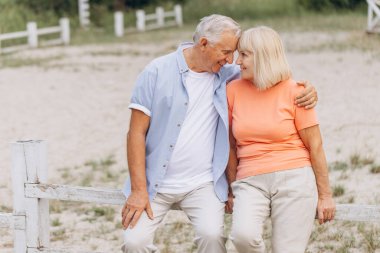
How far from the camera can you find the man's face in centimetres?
451

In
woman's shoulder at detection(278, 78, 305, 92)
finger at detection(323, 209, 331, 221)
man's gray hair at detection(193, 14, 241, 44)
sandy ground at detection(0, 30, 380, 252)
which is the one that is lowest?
sandy ground at detection(0, 30, 380, 252)

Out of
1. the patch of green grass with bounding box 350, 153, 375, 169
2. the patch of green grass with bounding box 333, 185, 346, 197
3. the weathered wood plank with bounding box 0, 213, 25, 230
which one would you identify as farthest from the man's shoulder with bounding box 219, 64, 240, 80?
the patch of green grass with bounding box 350, 153, 375, 169

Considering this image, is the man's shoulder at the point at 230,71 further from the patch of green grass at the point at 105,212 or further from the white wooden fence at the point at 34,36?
→ the white wooden fence at the point at 34,36

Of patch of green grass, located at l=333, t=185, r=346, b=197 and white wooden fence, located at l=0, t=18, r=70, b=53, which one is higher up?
patch of green grass, located at l=333, t=185, r=346, b=197

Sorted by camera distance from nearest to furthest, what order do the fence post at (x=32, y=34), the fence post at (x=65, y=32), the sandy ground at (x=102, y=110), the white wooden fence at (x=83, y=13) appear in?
the sandy ground at (x=102, y=110)
the fence post at (x=32, y=34)
the fence post at (x=65, y=32)
the white wooden fence at (x=83, y=13)

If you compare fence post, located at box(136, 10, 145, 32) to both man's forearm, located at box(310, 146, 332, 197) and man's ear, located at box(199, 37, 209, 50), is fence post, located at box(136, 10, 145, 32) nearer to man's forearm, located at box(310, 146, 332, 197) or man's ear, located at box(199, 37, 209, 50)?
man's ear, located at box(199, 37, 209, 50)

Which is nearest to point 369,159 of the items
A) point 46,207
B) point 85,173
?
point 85,173

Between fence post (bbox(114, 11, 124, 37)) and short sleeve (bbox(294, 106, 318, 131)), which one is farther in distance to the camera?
fence post (bbox(114, 11, 124, 37))

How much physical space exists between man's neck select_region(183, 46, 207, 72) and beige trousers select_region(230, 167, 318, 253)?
0.59m

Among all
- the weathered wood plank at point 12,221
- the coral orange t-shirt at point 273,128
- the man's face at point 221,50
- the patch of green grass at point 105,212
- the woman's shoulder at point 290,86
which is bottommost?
the patch of green grass at point 105,212

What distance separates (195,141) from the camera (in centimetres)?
465

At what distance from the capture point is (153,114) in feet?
15.2

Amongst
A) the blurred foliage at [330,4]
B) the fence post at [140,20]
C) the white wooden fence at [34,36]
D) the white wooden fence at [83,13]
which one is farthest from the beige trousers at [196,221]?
the blurred foliage at [330,4]

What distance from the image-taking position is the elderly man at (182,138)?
14.9ft
